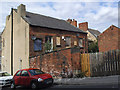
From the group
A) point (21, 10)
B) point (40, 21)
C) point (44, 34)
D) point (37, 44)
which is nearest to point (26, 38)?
Result: point (37, 44)

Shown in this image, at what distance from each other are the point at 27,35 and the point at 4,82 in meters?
7.12

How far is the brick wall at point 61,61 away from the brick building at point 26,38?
3.98m

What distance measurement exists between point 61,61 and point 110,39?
16.0 m

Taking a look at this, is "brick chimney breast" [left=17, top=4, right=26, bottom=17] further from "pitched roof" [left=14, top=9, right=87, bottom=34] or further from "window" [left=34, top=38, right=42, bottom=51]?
"window" [left=34, top=38, right=42, bottom=51]

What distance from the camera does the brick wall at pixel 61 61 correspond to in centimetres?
1117

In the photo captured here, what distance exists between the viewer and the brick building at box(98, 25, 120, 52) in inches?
908

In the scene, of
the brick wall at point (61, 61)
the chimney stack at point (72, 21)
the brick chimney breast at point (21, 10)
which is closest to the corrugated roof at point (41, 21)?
the brick chimney breast at point (21, 10)

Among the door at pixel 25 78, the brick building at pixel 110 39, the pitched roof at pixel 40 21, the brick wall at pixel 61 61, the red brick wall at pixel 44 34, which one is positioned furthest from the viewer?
the brick building at pixel 110 39

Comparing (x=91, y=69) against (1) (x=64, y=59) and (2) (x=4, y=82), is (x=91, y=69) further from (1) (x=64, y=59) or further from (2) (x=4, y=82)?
(2) (x=4, y=82)

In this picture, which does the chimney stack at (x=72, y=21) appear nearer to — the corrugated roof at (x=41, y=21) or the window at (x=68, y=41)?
the corrugated roof at (x=41, y=21)

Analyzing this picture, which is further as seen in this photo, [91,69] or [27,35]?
[27,35]

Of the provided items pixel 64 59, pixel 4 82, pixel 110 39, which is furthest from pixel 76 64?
pixel 110 39

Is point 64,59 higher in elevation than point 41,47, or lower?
lower

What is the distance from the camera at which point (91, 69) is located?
1073 cm
